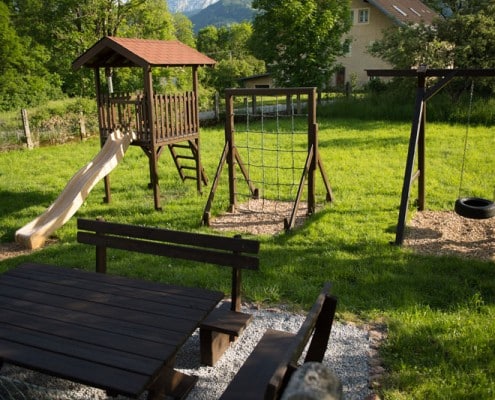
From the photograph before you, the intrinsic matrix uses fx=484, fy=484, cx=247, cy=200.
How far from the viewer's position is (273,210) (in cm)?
840

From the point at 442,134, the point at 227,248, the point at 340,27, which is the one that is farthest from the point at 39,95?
the point at 227,248

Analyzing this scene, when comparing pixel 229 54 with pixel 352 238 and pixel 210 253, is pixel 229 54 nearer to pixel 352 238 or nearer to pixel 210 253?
pixel 352 238

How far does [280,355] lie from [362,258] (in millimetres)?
2996

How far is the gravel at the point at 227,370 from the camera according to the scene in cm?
362

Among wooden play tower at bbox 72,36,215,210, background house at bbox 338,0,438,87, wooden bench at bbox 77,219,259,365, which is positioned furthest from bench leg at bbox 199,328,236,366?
background house at bbox 338,0,438,87

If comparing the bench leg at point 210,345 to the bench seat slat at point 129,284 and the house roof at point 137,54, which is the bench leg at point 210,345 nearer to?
the bench seat slat at point 129,284

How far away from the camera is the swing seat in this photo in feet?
20.4

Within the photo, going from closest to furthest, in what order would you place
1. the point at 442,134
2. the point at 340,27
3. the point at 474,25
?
the point at 442,134
the point at 474,25
the point at 340,27

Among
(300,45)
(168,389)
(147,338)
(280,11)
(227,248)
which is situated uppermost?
(280,11)

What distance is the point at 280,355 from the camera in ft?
11.2

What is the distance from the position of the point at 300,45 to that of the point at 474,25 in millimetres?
7416

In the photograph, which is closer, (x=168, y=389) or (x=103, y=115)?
(x=168, y=389)

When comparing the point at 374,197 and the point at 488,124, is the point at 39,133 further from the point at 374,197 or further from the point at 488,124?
the point at 488,124

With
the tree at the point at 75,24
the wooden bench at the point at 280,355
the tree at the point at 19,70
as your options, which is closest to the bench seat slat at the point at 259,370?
the wooden bench at the point at 280,355
